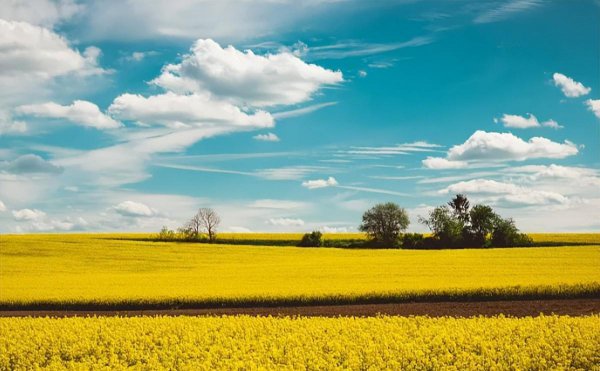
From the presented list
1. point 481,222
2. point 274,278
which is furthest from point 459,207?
point 274,278

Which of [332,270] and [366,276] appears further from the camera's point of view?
[332,270]

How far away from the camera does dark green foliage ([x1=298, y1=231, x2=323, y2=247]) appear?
82.1 m

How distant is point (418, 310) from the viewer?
80.6 feet

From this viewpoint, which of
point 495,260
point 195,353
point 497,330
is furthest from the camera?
point 495,260

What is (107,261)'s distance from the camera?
54094 millimetres

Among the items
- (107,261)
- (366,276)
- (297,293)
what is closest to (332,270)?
(366,276)

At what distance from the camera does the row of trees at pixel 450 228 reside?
8144cm

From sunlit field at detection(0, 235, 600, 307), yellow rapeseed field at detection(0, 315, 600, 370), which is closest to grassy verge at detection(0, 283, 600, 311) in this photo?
sunlit field at detection(0, 235, 600, 307)

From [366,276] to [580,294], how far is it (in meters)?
12.3

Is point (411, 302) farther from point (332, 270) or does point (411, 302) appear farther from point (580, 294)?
point (332, 270)

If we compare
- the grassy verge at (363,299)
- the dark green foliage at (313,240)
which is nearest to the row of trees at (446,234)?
the dark green foliage at (313,240)

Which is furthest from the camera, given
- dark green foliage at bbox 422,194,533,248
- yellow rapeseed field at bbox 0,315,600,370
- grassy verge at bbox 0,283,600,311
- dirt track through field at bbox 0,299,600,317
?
dark green foliage at bbox 422,194,533,248

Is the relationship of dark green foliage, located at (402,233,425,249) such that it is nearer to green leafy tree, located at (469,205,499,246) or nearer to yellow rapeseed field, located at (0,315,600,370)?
green leafy tree, located at (469,205,499,246)

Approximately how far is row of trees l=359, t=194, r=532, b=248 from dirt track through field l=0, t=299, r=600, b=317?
186 feet
